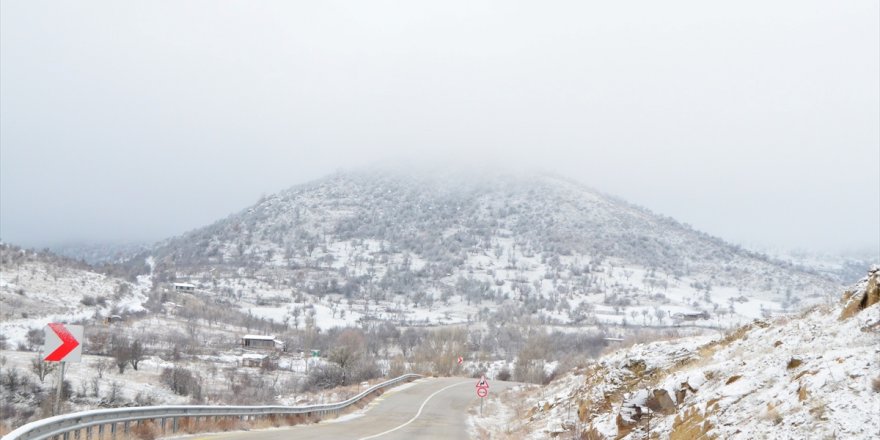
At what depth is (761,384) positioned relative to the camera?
33.2 ft

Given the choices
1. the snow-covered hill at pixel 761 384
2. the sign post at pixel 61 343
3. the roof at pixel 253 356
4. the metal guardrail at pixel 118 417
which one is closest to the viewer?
the snow-covered hill at pixel 761 384

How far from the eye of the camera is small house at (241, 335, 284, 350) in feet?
409

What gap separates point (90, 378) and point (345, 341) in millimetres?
57017

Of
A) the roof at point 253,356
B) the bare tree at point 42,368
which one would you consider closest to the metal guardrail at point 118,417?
the bare tree at point 42,368

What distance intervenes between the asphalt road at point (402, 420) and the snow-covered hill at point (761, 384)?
20.4 ft

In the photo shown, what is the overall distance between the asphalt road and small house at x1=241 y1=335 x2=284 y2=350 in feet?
267

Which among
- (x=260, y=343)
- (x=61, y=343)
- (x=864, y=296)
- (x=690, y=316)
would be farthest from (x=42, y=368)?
(x=690, y=316)

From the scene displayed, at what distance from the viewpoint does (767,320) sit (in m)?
16.1

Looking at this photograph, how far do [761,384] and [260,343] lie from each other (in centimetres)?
12575

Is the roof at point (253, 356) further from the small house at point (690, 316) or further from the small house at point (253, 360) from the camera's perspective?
the small house at point (690, 316)

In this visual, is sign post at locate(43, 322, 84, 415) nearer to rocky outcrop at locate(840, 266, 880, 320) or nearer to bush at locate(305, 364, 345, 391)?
rocky outcrop at locate(840, 266, 880, 320)

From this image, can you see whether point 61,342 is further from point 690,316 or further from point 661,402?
point 690,316

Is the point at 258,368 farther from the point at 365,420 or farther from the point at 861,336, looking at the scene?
the point at 861,336

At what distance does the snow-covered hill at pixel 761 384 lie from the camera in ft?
25.1
